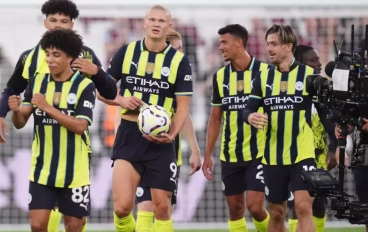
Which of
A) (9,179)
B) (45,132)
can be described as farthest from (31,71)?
(9,179)

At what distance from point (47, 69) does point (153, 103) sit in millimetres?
849

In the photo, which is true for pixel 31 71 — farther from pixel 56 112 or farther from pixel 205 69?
pixel 205 69

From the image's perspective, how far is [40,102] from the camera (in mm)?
8438

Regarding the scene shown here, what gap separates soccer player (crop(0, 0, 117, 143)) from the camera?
873cm

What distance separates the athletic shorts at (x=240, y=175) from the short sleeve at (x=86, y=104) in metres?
2.14

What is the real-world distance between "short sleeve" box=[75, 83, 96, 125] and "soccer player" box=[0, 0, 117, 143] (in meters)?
0.13

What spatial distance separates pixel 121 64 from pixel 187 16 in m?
4.76

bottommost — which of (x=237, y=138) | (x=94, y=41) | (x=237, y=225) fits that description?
(x=237, y=225)

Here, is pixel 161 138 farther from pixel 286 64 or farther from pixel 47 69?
pixel 286 64

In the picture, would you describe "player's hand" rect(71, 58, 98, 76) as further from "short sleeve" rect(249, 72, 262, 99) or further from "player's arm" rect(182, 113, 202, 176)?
"player's arm" rect(182, 113, 202, 176)

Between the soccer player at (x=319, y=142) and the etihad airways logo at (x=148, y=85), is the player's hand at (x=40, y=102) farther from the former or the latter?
the soccer player at (x=319, y=142)

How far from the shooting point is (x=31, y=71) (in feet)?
30.3

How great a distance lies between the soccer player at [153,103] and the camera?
9352 mm

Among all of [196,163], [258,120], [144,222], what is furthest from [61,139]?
[196,163]
